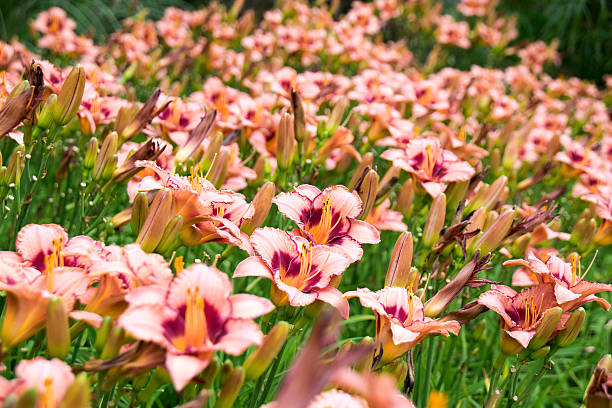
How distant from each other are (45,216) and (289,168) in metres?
1.32

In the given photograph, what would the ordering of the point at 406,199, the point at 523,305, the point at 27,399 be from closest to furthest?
the point at 27,399 < the point at 523,305 < the point at 406,199

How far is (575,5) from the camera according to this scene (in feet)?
30.2

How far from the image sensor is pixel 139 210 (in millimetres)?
1430

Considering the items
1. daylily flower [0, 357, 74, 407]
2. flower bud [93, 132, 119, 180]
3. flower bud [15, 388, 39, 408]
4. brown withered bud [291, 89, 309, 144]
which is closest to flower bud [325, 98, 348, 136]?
brown withered bud [291, 89, 309, 144]

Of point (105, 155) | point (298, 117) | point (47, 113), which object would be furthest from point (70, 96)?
point (298, 117)

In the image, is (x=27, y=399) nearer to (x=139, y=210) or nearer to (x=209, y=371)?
(x=209, y=371)

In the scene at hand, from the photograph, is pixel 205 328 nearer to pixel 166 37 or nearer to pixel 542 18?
pixel 166 37

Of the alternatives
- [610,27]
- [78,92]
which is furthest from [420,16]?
[610,27]

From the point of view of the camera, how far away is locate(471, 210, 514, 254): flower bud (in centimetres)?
174

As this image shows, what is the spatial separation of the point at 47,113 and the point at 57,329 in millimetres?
928

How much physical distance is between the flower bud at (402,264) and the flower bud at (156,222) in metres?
0.58

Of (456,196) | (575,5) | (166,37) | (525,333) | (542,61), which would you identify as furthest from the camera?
(575,5)

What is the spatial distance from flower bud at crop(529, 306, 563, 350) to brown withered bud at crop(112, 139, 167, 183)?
1.12 meters

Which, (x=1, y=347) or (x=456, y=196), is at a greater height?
(x=1, y=347)
